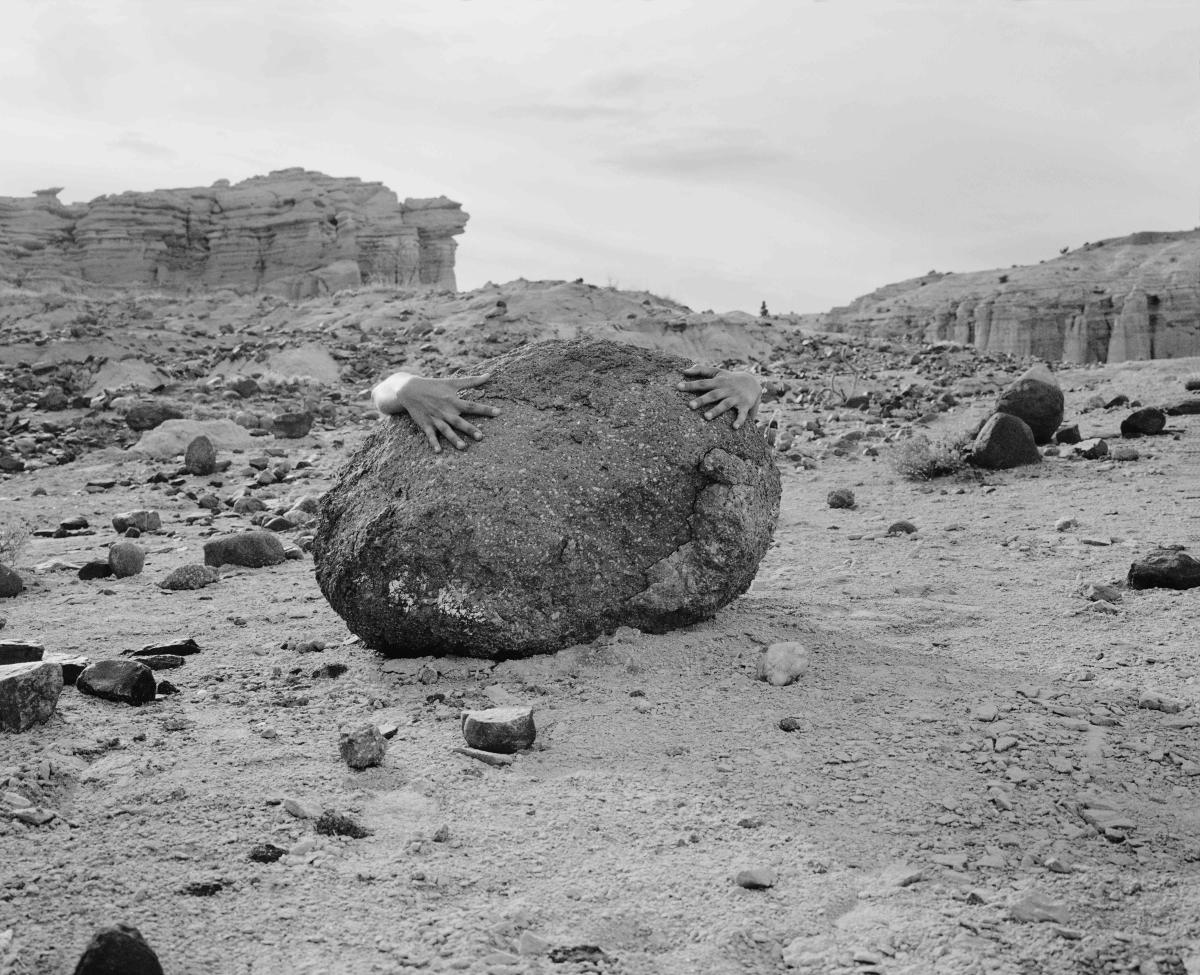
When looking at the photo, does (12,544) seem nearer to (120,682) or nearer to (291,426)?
(120,682)

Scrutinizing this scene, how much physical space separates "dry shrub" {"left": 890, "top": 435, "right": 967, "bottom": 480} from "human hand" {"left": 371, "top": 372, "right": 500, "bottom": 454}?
4707 millimetres

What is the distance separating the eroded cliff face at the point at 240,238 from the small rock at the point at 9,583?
144 feet

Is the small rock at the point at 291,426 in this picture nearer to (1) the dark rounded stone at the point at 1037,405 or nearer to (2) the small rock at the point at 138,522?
(2) the small rock at the point at 138,522

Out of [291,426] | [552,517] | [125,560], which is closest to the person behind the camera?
[552,517]

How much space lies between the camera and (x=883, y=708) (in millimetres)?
3475

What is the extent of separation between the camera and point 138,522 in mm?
7109

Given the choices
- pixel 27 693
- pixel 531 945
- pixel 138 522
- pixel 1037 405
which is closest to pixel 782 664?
pixel 531 945

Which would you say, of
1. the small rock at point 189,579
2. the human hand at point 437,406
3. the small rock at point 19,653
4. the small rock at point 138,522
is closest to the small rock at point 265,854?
the small rock at point 19,653

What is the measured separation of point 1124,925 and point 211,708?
280cm

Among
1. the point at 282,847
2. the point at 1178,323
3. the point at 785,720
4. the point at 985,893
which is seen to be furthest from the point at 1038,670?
the point at 1178,323

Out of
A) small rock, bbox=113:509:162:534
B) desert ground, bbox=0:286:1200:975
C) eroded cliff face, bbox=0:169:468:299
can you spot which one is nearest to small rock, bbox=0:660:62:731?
desert ground, bbox=0:286:1200:975

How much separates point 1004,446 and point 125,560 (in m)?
6.20

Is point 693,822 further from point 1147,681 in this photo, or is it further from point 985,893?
point 1147,681

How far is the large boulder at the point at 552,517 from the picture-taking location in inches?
152
